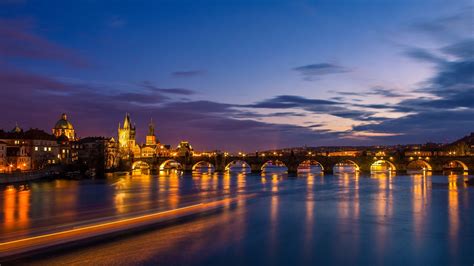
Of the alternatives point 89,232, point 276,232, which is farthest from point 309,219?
point 89,232

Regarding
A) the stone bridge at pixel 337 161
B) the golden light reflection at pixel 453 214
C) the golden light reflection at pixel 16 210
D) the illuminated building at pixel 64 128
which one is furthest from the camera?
the illuminated building at pixel 64 128

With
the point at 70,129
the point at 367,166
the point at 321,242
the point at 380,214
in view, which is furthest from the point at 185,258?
the point at 70,129

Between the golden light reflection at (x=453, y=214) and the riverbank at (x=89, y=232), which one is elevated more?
the riverbank at (x=89, y=232)

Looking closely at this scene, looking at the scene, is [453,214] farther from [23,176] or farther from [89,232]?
[23,176]

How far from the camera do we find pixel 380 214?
31.0 metres

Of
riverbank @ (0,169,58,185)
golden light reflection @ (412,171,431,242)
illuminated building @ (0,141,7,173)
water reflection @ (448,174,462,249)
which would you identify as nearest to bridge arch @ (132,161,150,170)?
riverbank @ (0,169,58,185)

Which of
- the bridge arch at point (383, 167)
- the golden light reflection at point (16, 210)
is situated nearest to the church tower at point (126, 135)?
the bridge arch at point (383, 167)

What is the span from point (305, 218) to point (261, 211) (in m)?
4.19

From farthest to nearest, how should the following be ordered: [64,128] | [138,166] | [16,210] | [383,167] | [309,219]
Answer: [383,167] → [138,166] → [64,128] → [16,210] → [309,219]

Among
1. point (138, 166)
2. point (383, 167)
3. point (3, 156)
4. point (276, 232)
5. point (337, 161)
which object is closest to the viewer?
point (276, 232)

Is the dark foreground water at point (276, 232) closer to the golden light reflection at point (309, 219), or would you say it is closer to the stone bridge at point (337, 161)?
the golden light reflection at point (309, 219)

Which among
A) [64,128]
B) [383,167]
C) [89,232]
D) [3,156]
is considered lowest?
[383,167]

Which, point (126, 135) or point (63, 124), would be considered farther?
point (126, 135)

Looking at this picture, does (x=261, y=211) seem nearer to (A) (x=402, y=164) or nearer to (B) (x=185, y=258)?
(B) (x=185, y=258)
